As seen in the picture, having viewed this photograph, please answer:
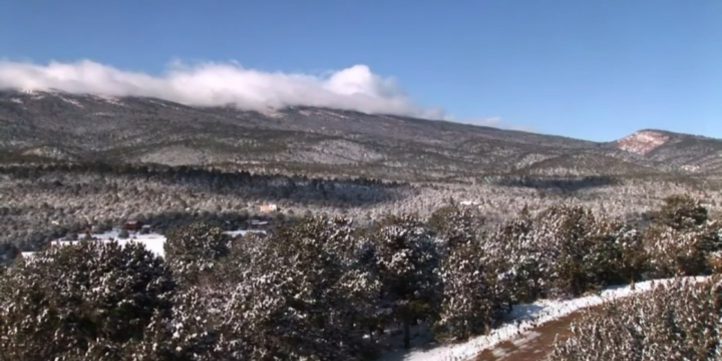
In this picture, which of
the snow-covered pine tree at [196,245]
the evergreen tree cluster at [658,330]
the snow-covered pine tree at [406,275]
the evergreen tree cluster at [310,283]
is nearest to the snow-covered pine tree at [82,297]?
the evergreen tree cluster at [310,283]

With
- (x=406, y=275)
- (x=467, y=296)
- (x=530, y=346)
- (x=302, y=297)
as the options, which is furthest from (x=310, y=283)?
(x=530, y=346)

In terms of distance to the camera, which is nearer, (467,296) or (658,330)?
(658,330)

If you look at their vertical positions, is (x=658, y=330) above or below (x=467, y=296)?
above

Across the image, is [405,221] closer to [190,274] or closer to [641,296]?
[190,274]

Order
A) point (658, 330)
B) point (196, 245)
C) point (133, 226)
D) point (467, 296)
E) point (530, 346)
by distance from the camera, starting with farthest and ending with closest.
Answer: point (133, 226) → point (196, 245) → point (467, 296) → point (530, 346) → point (658, 330)

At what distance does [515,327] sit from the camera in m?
47.4

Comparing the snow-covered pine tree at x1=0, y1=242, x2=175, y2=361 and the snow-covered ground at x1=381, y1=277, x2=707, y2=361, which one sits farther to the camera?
the snow-covered ground at x1=381, y1=277, x2=707, y2=361

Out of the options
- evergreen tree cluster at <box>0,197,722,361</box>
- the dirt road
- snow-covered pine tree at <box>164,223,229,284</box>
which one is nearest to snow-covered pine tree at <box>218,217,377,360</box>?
evergreen tree cluster at <box>0,197,722,361</box>

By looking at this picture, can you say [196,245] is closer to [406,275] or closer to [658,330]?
[406,275]

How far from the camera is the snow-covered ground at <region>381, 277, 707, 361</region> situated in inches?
1746

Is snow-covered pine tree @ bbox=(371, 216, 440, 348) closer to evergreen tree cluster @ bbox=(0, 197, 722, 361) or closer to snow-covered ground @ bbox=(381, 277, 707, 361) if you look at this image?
evergreen tree cluster @ bbox=(0, 197, 722, 361)

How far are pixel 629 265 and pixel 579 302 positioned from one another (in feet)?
27.7

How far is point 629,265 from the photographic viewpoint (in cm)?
5762

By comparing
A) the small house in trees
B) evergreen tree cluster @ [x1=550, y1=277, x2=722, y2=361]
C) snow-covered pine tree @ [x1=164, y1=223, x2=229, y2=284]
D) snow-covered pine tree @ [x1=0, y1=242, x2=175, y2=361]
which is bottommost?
the small house in trees
